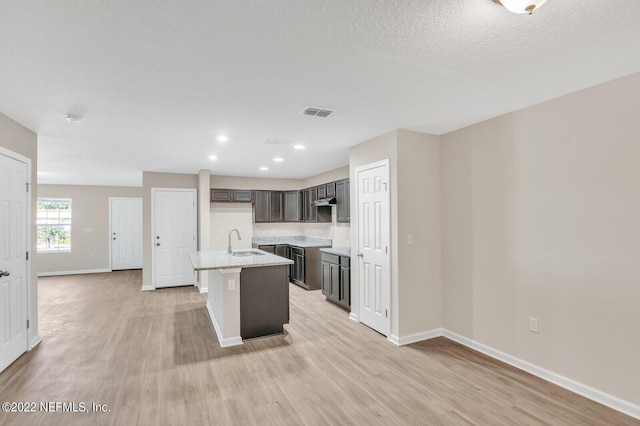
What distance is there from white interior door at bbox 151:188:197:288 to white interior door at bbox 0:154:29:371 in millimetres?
3066

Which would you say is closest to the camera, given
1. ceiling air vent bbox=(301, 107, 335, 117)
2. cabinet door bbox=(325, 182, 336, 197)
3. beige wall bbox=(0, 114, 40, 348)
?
ceiling air vent bbox=(301, 107, 335, 117)

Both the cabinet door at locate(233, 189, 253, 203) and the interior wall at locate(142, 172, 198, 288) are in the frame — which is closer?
the interior wall at locate(142, 172, 198, 288)

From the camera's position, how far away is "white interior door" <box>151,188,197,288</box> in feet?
21.5

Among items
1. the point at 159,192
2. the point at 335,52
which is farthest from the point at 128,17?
the point at 159,192

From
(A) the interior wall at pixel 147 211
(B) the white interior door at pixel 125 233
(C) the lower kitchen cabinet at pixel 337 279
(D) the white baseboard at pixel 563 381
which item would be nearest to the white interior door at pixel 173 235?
(A) the interior wall at pixel 147 211

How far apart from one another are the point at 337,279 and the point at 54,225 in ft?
27.0

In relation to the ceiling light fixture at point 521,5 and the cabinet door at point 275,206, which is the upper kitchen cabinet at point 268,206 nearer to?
the cabinet door at point 275,206

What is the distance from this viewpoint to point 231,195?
7148 mm

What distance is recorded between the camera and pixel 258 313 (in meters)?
3.84

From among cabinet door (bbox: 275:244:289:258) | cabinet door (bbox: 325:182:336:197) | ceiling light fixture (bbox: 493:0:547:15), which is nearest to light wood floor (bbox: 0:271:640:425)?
cabinet door (bbox: 325:182:336:197)

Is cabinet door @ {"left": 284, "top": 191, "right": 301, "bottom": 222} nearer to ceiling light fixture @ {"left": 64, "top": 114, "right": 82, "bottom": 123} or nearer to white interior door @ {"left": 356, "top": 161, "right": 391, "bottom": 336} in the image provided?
white interior door @ {"left": 356, "top": 161, "right": 391, "bottom": 336}

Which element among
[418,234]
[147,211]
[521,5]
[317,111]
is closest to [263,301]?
[418,234]

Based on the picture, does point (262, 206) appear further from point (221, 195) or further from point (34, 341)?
point (34, 341)

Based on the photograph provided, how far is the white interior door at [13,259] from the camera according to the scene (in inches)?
119
